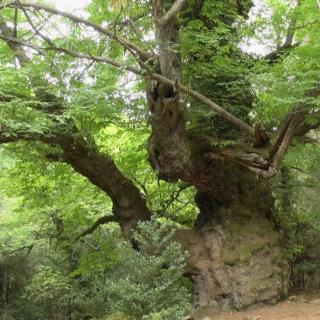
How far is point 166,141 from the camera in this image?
782cm

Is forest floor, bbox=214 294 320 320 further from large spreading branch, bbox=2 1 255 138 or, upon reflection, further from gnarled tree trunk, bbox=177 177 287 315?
large spreading branch, bbox=2 1 255 138

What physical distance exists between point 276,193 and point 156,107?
184 inches

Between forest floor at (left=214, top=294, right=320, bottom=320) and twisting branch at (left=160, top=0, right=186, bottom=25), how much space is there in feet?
16.7

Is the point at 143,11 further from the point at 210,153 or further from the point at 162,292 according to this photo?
the point at 162,292

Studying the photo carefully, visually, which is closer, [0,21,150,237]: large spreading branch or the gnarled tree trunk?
[0,21,150,237]: large spreading branch

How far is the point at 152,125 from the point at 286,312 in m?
4.09

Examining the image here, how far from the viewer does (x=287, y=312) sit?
793cm

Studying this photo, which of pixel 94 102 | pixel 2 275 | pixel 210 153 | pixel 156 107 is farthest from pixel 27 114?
pixel 2 275

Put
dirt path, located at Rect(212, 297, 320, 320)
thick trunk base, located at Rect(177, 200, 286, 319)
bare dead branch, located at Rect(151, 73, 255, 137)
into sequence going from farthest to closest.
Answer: thick trunk base, located at Rect(177, 200, 286, 319)
dirt path, located at Rect(212, 297, 320, 320)
bare dead branch, located at Rect(151, 73, 255, 137)

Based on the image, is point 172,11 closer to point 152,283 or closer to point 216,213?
point 152,283

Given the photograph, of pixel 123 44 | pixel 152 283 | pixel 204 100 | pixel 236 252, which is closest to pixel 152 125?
pixel 204 100

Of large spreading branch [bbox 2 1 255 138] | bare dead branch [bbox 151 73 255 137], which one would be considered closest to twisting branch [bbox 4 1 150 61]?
large spreading branch [bbox 2 1 255 138]

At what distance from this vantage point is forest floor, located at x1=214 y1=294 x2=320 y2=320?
24.5ft

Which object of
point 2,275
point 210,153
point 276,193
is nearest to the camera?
point 210,153
